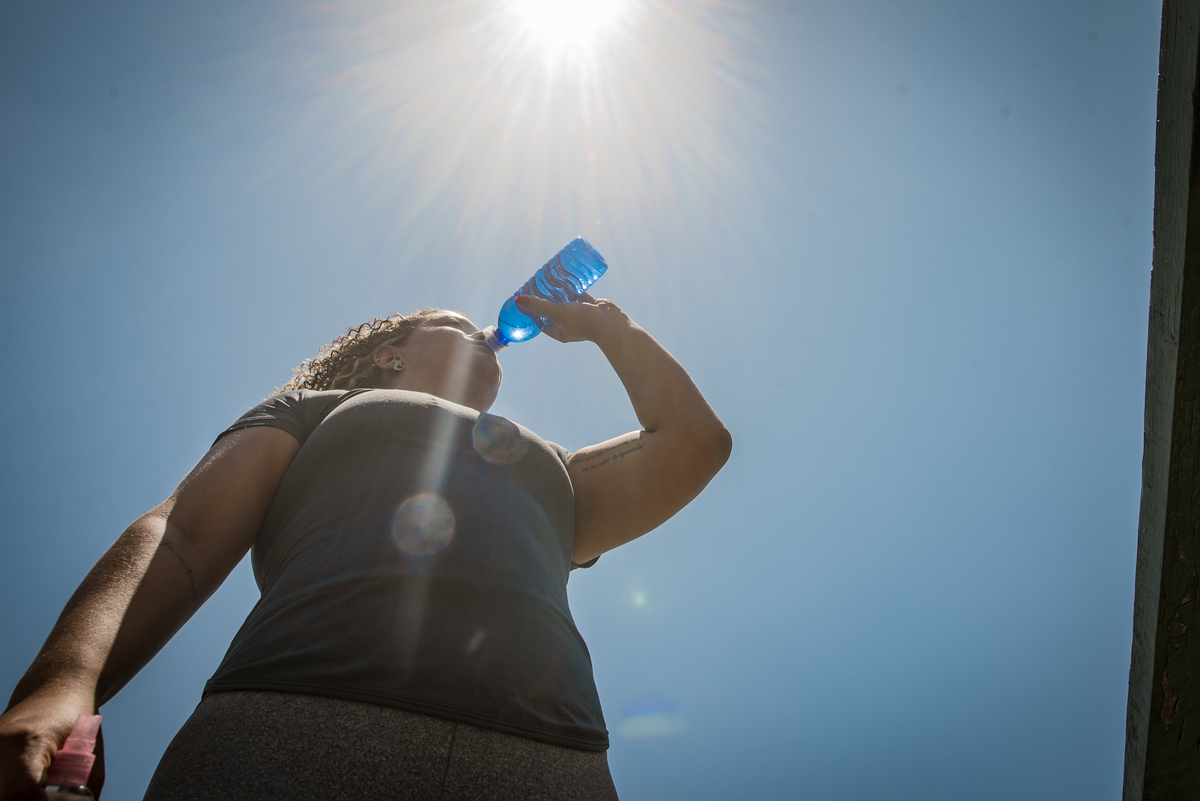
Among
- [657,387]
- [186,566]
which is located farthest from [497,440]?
[186,566]

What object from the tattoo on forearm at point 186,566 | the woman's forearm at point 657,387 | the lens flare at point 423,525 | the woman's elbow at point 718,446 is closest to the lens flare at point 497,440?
the lens flare at point 423,525

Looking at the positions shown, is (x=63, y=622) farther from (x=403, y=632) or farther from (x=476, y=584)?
(x=476, y=584)

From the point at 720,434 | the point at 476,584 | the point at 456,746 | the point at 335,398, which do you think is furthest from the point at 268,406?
the point at 720,434

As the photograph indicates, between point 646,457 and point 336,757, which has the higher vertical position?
point 646,457

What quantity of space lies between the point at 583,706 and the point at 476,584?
0.29 meters

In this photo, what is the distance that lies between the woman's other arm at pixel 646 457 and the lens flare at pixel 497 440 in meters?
0.27

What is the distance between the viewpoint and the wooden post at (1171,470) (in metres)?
0.98

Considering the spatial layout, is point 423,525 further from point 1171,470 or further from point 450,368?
point 1171,470

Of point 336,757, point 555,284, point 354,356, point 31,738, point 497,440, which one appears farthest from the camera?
point 555,284

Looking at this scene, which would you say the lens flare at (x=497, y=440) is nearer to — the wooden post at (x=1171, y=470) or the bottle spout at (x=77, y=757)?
the bottle spout at (x=77, y=757)

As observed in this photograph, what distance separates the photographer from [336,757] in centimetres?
87

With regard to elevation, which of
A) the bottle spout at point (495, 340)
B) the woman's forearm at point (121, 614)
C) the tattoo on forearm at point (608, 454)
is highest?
the bottle spout at point (495, 340)

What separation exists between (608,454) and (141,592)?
111 cm

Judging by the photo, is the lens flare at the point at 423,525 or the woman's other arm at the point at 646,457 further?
the woman's other arm at the point at 646,457
